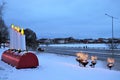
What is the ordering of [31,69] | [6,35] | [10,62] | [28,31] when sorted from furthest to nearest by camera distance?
[6,35]
[28,31]
[10,62]
[31,69]

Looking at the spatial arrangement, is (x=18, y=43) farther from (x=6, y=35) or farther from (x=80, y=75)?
(x=6, y=35)

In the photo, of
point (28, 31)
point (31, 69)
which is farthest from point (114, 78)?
point (28, 31)

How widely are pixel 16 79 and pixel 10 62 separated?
24.7 feet

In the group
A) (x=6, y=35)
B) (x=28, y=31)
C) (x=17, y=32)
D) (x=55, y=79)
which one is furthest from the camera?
(x=6, y=35)

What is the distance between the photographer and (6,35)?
302 feet

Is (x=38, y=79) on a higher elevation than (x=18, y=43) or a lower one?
lower

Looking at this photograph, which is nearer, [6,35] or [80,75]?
[80,75]

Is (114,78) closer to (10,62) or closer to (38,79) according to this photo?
(38,79)

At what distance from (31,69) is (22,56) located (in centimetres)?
101

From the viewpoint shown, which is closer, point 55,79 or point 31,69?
point 55,79

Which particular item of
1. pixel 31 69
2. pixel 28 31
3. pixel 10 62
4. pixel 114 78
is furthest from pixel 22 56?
pixel 28 31

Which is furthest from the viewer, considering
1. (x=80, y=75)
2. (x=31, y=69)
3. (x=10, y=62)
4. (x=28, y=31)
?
(x=28, y=31)

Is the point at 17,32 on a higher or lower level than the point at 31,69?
higher

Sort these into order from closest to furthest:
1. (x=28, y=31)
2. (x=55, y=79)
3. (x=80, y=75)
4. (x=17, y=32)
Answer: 1. (x=55, y=79)
2. (x=80, y=75)
3. (x=17, y=32)
4. (x=28, y=31)
